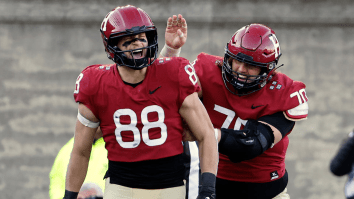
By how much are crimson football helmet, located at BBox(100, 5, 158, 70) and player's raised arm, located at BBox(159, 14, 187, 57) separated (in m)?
0.75

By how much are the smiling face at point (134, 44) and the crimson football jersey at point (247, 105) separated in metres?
0.74

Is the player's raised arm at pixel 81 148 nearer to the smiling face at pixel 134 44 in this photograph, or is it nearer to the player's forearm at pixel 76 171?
the player's forearm at pixel 76 171

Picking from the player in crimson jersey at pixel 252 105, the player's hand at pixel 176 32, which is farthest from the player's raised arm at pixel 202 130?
the player's hand at pixel 176 32

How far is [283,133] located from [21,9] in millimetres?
4354

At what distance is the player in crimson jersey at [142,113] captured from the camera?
208 cm

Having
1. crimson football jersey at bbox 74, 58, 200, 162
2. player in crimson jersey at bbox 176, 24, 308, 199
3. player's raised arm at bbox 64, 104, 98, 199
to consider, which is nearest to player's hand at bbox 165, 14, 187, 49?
player in crimson jersey at bbox 176, 24, 308, 199

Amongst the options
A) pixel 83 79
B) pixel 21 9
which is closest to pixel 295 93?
pixel 83 79

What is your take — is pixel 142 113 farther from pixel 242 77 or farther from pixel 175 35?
pixel 175 35

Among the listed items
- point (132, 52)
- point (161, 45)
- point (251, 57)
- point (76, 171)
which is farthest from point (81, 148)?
point (161, 45)

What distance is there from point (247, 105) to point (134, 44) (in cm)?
98

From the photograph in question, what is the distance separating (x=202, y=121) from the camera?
2.13 m

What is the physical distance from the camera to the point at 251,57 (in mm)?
2662

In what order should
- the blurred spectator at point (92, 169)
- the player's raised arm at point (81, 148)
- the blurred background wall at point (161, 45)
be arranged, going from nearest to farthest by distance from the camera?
the player's raised arm at point (81, 148), the blurred spectator at point (92, 169), the blurred background wall at point (161, 45)

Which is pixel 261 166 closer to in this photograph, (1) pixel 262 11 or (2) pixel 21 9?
(1) pixel 262 11
